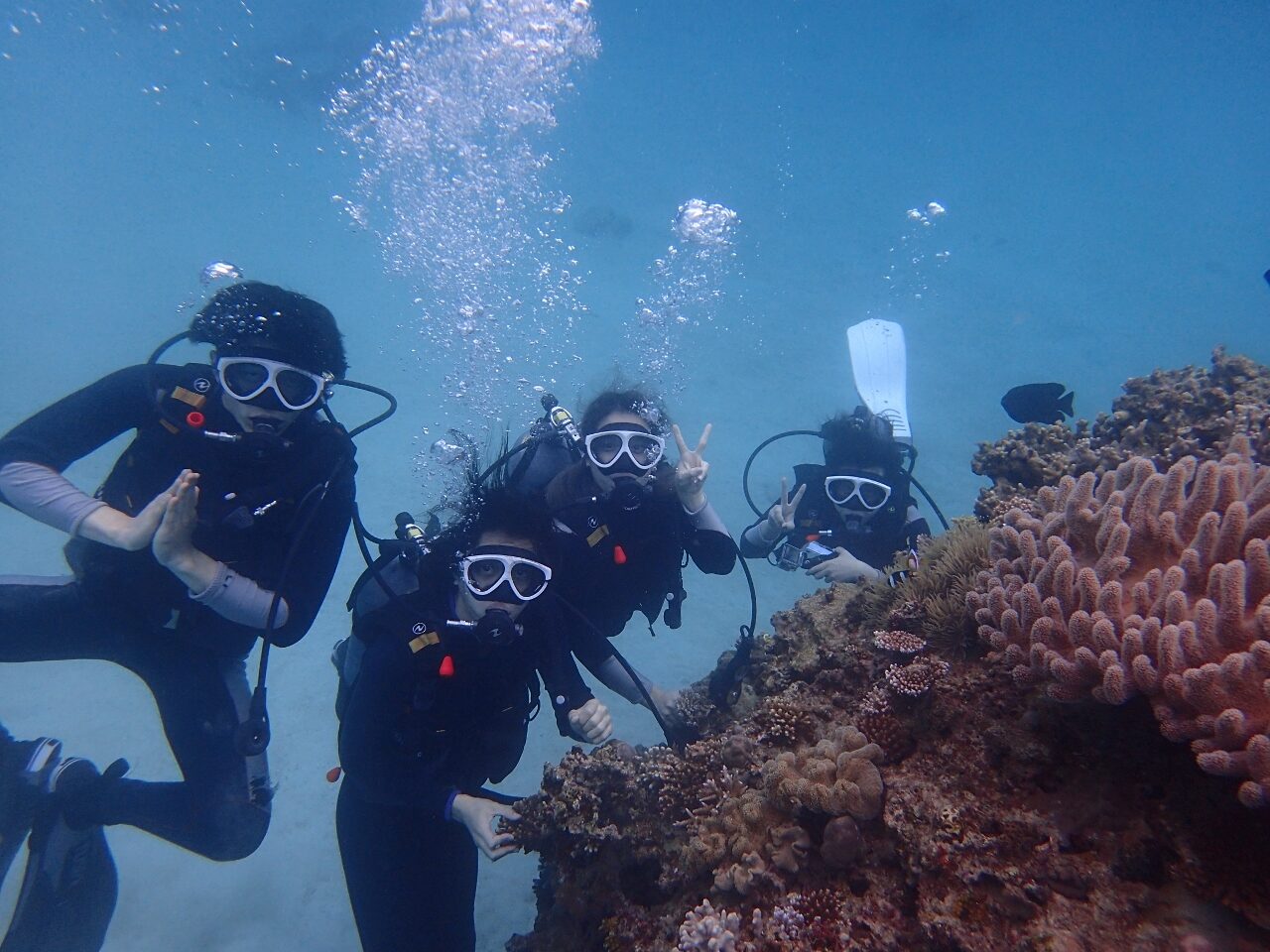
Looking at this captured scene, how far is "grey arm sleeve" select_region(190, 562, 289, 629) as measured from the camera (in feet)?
13.9

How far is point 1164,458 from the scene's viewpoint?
194 inches

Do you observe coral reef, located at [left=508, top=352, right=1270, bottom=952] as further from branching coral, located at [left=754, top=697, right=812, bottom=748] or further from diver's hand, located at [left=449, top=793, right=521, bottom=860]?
diver's hand, located at [left=449, top=793, right=521, bottom=860]

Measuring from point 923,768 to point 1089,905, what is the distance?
798mm

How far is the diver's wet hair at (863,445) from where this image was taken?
24.4ft

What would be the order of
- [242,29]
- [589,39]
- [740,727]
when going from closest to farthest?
1. [740,727]
2. [242,29]
3. [589,39]

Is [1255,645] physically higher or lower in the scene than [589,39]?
lower

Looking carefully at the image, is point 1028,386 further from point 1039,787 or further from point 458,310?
point 458,310

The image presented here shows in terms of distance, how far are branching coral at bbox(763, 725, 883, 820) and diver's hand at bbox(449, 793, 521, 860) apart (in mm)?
2011

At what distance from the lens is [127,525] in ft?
13.1

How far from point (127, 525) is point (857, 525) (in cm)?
675

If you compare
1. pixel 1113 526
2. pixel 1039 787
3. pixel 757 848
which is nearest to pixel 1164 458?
pixel 1113 526

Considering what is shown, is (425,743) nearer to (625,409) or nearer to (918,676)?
(918,676)

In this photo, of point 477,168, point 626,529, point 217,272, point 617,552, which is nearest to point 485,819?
point 617,552

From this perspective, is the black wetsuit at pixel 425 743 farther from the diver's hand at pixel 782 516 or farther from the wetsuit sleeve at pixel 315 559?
the diver's hand at pixel 782 516
